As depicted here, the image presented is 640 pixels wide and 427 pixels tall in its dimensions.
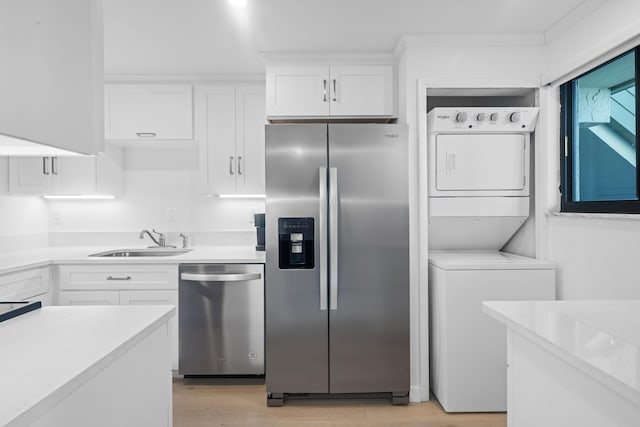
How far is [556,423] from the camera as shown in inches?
42.9

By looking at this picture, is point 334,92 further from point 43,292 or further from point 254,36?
point 43,292

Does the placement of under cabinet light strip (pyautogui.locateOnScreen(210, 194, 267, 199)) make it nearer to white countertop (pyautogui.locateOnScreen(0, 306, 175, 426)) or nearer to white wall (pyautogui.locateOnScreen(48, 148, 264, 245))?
white wall (pyautogui.locateOnScreen(48, 148, 264, 245))

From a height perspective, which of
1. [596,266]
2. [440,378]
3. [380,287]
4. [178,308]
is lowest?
[440,378]

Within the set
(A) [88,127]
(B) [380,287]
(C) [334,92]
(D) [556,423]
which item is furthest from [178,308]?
(D) [556,423]

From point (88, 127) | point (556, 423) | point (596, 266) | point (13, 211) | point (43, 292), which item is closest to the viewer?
point (88, 127)

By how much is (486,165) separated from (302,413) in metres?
1.94

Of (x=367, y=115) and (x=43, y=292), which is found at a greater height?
(x=367, y=115)

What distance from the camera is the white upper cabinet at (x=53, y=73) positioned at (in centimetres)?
72

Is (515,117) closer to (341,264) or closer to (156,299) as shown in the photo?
(341,264)

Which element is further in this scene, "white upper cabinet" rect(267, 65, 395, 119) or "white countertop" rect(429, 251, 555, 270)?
"white upper cabinet" rect(267, 65, 395, 119)

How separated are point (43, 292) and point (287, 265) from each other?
1.68 metres

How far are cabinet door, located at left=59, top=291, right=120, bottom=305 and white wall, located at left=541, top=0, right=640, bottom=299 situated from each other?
291 cm

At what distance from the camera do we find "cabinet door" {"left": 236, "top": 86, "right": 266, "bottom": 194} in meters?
3.31

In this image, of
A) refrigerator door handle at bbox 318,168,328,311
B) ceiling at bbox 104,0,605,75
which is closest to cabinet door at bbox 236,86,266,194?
ceiling at bbox 104,0,605,75
